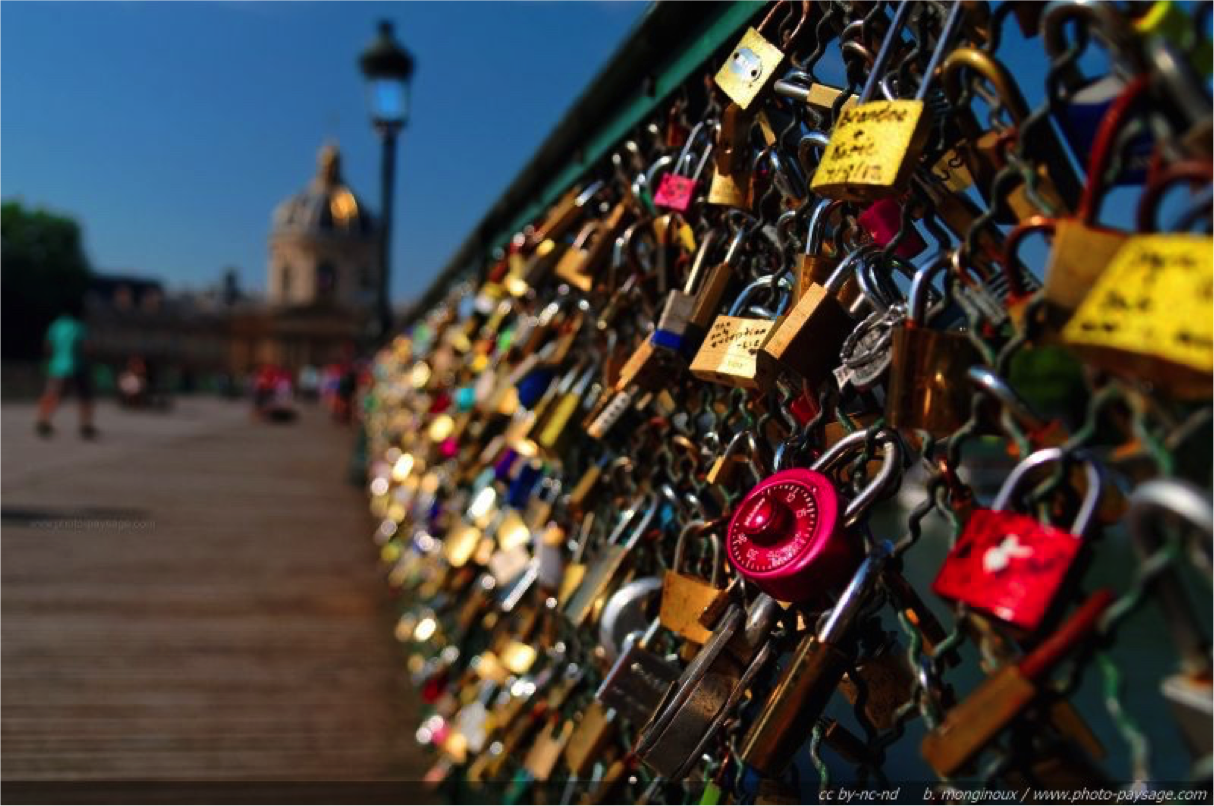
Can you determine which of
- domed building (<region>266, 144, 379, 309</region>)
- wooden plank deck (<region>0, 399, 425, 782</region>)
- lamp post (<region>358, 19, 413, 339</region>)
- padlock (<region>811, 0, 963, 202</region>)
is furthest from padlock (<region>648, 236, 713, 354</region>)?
domed building (<region>266, 144, 379, 309</region>)

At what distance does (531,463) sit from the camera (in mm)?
2395

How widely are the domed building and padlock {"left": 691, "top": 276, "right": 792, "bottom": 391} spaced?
4385 inches

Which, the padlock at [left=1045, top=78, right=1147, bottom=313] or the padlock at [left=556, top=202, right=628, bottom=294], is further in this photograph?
the padlock at [left=556, top=202, right=628, bottom=294]

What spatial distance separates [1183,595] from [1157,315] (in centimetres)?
16

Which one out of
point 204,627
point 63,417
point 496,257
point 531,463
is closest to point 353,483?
point 204,627

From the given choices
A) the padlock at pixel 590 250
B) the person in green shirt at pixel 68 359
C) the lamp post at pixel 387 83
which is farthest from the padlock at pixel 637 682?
the person in green shirt at pixel 68 359

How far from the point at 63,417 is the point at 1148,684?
18689mm

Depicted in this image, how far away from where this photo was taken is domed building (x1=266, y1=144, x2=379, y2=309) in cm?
11150

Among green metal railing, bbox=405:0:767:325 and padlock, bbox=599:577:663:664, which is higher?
green metal railing, bbox=405:0:767:325

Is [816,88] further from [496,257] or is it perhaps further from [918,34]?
[496,257]

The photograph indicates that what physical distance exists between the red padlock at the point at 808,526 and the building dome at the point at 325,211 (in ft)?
378

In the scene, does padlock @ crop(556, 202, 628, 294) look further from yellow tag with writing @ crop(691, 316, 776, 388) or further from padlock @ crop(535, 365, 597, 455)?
yellow tag with writing @ crop(691, 316, 776, 388)

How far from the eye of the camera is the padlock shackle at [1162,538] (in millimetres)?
588

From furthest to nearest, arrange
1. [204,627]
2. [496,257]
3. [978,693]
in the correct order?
1. [204,627]
2. [496,257]
3. [978,693]
